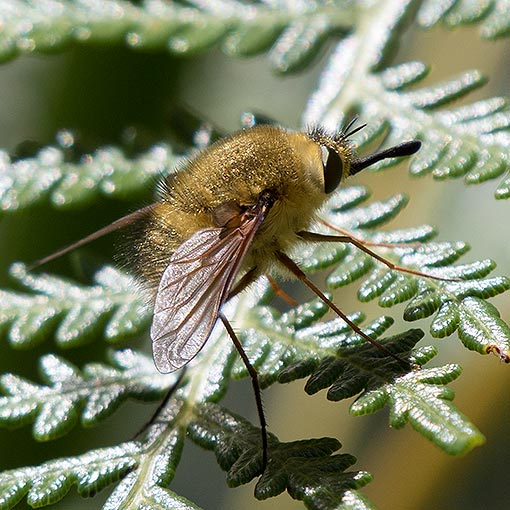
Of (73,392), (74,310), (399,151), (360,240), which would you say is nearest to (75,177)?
(74,310)

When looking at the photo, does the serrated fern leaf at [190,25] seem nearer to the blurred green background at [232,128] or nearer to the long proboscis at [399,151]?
the blurred green background at [232,128]

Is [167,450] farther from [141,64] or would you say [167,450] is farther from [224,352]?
[141,64]

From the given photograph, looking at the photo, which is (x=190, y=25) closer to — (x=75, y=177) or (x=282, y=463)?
(x=75, y=177)

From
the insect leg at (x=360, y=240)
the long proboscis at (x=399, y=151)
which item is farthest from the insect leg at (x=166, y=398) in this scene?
the long proboscis at (x=399, y=151)

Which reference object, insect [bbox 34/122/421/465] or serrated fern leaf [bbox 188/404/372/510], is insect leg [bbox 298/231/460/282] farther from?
serrated fern leaf [bbox 188/404/372/510]

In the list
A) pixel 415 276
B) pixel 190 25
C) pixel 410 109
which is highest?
pixel 190 25

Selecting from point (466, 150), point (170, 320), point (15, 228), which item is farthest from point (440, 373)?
point (15, 228)
